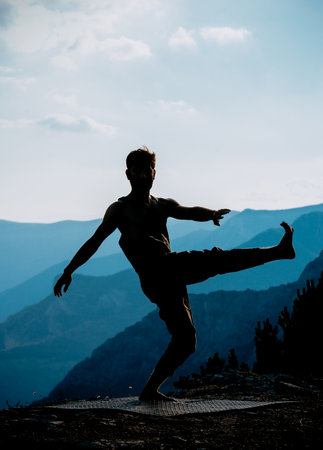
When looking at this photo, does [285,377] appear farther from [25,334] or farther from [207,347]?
[25,334]

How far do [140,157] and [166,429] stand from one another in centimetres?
267

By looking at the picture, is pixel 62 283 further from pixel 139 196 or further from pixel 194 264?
pixel 194 264

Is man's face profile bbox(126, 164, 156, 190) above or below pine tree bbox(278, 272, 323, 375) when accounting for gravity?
above

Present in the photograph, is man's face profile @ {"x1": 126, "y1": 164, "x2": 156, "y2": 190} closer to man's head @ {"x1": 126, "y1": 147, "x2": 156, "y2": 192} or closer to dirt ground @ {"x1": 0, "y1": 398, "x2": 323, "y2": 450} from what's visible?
man's head @ {"x1": 126, "y1": 147, "x2": 156, "y2": 192}

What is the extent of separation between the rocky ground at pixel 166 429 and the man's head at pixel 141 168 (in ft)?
7.37

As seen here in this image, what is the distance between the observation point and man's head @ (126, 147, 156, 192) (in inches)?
211

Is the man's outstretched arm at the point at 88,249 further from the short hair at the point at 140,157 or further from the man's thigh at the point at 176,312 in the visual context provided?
the man's thigh at the point at 176,312

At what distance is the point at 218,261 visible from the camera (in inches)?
192

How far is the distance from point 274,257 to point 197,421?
1.63m

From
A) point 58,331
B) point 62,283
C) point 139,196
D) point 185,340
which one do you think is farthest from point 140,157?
point 58,331

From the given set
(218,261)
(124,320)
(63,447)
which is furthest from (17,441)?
(124,320)

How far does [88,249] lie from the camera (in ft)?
16.7

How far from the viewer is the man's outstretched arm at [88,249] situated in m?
5.06

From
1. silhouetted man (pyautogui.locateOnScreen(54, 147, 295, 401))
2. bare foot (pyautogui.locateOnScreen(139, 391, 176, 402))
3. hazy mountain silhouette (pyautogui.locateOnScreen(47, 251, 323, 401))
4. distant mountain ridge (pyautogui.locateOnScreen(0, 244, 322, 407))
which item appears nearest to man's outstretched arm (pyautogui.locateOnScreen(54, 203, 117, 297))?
silhouetted man (pyautogui.locateOnScreen(54, 147, 295, 401))
